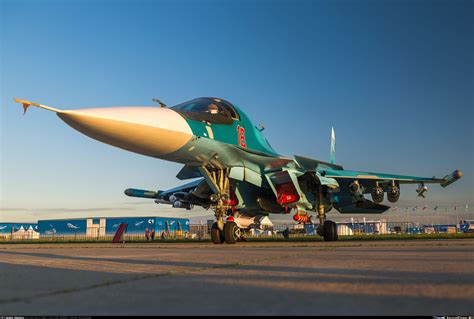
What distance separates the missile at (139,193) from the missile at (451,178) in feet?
44.2

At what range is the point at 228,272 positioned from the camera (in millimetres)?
4867

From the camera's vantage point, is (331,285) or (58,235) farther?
(58,235)

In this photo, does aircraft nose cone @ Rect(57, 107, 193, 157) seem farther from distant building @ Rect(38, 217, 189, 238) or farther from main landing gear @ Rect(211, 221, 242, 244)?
distant building @ Rect(38, 217, 189, 238)

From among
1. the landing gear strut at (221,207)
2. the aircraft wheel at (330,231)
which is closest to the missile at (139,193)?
the landing gear strut at (221,207)

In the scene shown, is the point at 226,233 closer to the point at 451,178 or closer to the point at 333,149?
the point at 451,178

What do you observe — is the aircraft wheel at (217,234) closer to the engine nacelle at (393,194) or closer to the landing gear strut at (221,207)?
the landing gear strut at (221,207)

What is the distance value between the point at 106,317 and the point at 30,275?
2935 millimetres

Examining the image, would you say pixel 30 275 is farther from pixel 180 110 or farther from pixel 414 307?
pixel 180 110

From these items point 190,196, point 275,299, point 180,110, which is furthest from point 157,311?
point 190,196

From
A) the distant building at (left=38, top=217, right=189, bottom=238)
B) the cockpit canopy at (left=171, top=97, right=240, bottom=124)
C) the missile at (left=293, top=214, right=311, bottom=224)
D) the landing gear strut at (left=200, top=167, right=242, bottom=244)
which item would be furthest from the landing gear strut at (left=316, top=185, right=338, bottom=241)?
the distant building at (left=38, top=217, right=189, bottom=238)

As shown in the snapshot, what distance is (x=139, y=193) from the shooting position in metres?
21.8

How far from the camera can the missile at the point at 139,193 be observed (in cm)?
2166

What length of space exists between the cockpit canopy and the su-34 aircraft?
1.2 inches

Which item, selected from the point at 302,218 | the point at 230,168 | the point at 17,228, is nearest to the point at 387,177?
the point at 302,218
